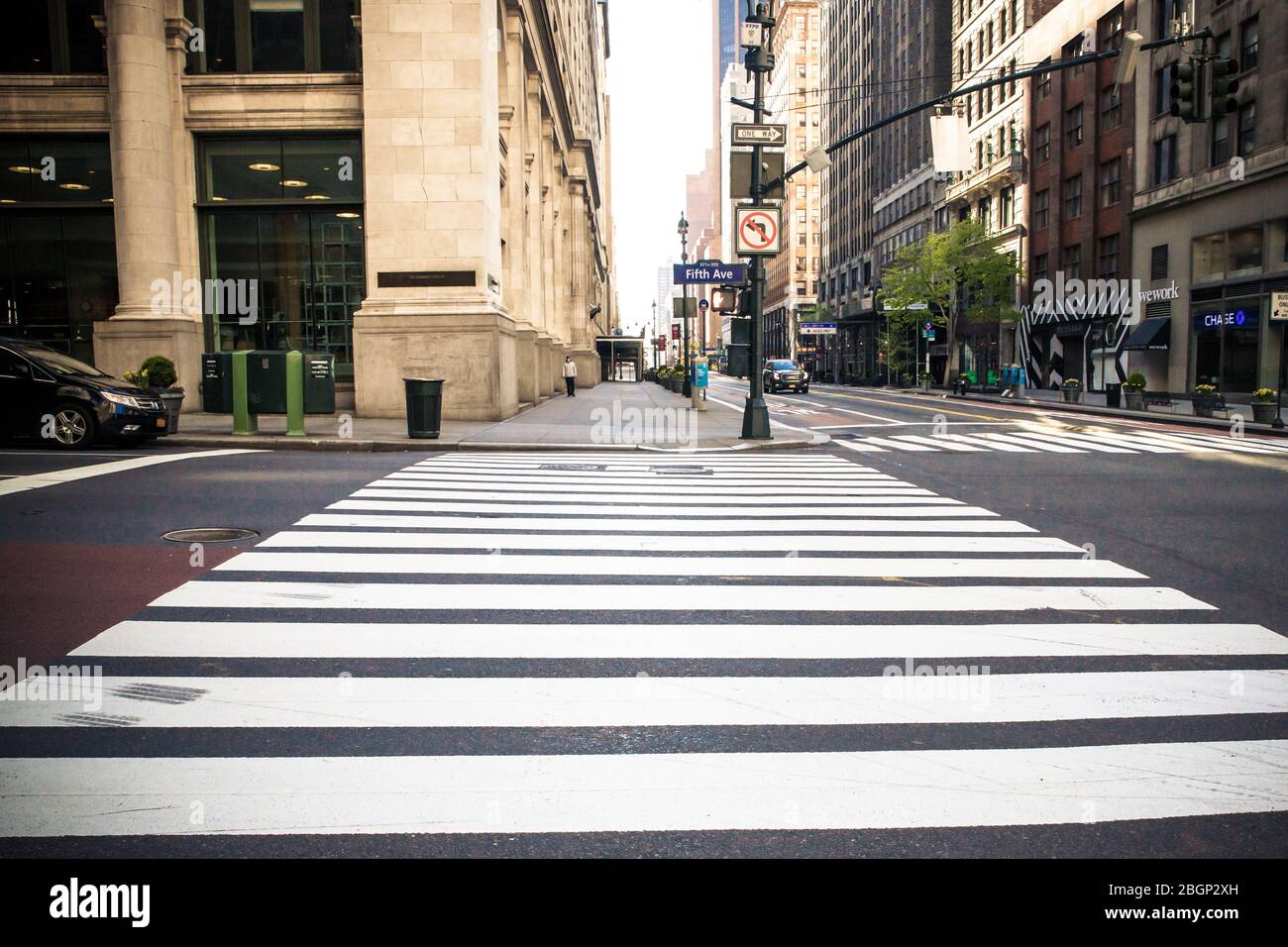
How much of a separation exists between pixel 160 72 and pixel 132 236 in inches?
162

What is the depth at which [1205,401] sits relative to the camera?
90.0 feet

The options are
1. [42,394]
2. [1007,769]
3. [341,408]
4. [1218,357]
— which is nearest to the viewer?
[1007,769]

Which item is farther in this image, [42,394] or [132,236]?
[132,236]

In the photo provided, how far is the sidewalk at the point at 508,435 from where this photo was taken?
16953 millimetres

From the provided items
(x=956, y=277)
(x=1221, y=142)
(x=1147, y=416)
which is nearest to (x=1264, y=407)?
(x=1147, y=416)

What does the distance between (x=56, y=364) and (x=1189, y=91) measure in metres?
20.2

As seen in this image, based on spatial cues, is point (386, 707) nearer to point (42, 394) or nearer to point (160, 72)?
point (42, 394)

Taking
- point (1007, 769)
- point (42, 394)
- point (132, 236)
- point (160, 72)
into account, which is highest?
point (160, 72)

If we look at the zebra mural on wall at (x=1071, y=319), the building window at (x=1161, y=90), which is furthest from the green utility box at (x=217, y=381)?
the building window at (x=1161, y=90)

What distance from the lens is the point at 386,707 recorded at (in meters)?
4.59

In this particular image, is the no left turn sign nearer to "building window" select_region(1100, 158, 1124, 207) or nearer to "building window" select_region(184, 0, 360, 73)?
"building window" select_region(184, 0, 360, 73)

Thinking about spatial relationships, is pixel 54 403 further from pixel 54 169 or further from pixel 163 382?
pixel 54 169
